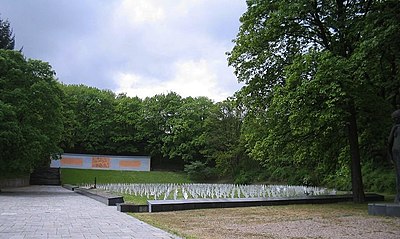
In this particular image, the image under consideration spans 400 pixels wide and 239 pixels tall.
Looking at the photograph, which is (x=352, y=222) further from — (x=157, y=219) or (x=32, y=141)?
(x=32, y=141)

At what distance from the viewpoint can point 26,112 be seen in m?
24.3

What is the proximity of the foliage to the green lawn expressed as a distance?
16.9 m

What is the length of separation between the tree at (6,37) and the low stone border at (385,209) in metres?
38.1

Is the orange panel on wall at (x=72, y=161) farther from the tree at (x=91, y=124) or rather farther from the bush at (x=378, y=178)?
the bush at (x=378, y=178)

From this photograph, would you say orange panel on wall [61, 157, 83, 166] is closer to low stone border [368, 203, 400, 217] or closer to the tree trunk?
the tree trunk

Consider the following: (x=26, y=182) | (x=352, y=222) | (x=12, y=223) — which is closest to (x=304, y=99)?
(x=352, y=222)

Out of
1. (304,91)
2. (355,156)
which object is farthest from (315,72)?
(355,156)

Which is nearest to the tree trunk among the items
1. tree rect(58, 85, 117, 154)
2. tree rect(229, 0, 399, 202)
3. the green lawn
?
tree rect(229, 0, 399, 202)

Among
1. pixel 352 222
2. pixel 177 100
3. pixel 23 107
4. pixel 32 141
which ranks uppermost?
pixel 177 100

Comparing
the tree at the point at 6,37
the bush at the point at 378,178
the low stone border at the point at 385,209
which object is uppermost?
the tree at the point at 6,37

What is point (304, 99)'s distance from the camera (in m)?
13.8

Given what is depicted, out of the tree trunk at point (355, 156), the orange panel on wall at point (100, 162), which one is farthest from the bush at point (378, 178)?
the orange panel on wall at point (100, 162)

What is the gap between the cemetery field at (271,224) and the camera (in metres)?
8.45

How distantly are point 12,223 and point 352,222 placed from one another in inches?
331
